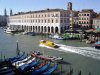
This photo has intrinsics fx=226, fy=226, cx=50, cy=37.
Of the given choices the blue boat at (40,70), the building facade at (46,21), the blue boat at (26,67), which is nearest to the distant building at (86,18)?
the building facade at (46,21)

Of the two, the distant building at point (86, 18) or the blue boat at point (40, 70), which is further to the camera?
the distant building at point (86, 18)

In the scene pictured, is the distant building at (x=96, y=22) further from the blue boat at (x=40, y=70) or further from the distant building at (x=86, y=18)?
the blue boat at (x=40, y=70)

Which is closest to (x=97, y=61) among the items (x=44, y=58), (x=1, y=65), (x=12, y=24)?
(x=44, y=58)

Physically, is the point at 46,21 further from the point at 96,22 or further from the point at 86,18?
the point at 96,22

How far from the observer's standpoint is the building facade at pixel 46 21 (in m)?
46.4

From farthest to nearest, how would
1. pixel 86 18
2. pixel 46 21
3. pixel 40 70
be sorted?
pixel 46 21 < pixel 86 18 < pixel 40 70

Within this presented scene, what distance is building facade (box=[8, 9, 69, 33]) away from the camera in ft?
152

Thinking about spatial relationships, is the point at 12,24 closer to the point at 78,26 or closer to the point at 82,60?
the point at 78,26

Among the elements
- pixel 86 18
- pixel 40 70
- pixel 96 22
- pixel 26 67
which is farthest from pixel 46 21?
pixel 40 70

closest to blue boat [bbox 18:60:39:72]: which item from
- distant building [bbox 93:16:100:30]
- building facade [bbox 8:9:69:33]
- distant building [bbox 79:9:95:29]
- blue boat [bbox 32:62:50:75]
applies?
blue boat [bbox 32:62:50:75]

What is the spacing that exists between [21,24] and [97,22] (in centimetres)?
2164

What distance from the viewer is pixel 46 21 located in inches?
1951

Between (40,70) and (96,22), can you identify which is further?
(96,22)

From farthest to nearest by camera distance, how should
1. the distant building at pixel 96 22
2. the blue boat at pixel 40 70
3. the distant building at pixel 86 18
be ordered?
1. the distant building at pixel 86 18
2. the distant building at pixel 96 22
3. the blue boat at pixel 40 70
